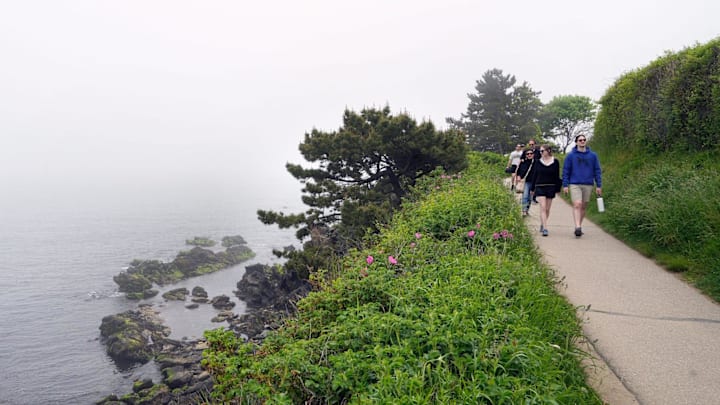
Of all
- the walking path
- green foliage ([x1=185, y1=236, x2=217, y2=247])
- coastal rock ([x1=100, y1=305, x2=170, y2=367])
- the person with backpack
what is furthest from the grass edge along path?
green foliage ([x1=185, y1=236, x2=217, y2=247])

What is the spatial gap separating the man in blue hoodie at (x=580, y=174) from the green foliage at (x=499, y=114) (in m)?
34.1

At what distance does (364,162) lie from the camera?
1809 centimetres

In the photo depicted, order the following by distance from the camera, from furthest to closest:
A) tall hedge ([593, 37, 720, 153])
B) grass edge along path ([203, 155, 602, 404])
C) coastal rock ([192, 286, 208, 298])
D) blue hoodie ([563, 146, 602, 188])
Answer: coastal rock ([192, 286, 208, 298]), tall hedge ([593, 37, 720, 153]), blue hoodie ([563, 146, 602, 188]), grass edge along path ([203, 155, 602, 404])

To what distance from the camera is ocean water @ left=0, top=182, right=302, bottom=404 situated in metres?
24.4

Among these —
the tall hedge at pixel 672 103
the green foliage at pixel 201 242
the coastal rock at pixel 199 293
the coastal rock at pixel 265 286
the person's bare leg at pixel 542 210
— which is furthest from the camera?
the green foliage at pixel 201 242

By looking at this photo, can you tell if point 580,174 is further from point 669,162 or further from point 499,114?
point 499,114

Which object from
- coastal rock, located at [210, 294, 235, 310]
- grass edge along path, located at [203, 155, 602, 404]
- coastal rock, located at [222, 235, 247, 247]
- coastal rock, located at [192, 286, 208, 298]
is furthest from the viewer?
coastal rock, located at [222, 235, 247, 247]

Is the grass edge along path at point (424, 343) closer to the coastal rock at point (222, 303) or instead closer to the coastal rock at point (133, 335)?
the coastal rock at point (133, 335)

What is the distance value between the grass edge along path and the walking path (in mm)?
286

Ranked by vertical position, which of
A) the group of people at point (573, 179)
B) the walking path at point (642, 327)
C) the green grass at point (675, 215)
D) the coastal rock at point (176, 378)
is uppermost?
the group of people at point (573, 179)

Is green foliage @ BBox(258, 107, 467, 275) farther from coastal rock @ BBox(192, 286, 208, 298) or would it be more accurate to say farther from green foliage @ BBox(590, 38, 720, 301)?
coastal rock @ BBox(192, 286, 208, 298)

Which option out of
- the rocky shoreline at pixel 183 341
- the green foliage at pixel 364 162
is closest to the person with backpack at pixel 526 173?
the green foliage at pixel 364 162

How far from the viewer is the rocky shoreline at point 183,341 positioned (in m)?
18.8

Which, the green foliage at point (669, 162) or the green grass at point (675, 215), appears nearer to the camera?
the green grass at point (675, 215)
